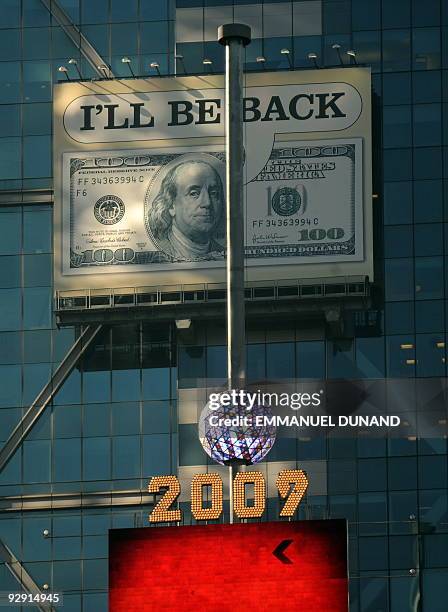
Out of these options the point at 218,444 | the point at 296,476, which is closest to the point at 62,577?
the point at 296,476

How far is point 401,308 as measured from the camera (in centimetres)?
9725

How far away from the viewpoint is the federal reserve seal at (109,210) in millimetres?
97000

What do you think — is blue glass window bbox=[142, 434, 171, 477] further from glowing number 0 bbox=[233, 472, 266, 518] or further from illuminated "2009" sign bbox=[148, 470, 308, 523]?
glowing number 0 bbox=[233, 472, 266, 518]

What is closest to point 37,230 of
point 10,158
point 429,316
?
point 10,158

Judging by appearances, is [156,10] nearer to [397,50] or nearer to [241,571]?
[397,50]

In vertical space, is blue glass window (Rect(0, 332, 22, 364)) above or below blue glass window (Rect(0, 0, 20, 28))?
below

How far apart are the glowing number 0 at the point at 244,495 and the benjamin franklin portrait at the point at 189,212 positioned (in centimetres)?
5093

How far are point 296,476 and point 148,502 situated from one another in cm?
4988

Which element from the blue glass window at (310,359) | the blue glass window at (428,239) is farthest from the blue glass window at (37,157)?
the blue glass window at (428,239)

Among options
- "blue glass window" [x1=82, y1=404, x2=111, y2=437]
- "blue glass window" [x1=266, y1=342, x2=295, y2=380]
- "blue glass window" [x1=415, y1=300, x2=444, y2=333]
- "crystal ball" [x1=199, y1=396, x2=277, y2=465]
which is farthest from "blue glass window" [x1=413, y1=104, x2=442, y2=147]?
"crystal ball" [x1=199, y1=396, x2=277, y2=465]

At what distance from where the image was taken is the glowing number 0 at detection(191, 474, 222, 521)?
45.0 m

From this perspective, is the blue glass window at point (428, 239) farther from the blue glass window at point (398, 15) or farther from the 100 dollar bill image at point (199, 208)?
the blue glass window at point (398, 15)

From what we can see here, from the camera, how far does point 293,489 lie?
45906 millimetres

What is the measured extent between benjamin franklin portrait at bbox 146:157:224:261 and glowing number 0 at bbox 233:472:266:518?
50.9 meters
